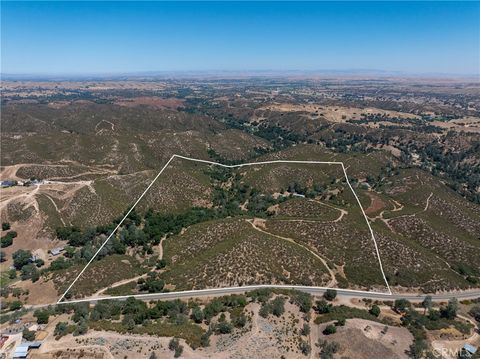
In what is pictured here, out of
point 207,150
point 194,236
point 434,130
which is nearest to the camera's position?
point 194,236

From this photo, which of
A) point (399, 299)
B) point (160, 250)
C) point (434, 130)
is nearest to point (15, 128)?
point (160, 250)

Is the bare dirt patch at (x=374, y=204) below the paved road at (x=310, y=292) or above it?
above

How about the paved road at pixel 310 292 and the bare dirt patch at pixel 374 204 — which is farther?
the bare dirt patch at pixel 374 204

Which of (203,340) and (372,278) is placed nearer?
(203,340)

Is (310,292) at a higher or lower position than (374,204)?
lower

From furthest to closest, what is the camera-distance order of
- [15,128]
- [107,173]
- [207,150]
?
[15,128] < [207,150] < [107,173]

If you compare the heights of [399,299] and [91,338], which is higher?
[91,338]

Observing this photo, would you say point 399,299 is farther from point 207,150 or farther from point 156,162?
point 207,150

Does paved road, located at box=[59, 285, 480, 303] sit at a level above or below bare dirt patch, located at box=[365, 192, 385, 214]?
below

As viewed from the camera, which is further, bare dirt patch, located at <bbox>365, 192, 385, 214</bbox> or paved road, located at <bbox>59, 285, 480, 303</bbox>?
bare dirt patch, located at <bbox>365, 192, 385, 214</bbox>

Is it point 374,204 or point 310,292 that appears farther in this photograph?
point 374,204
